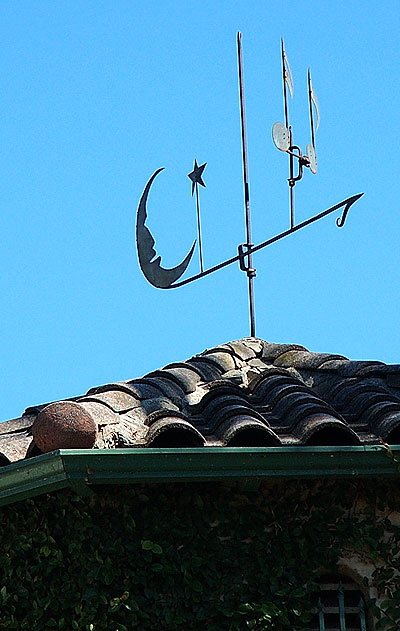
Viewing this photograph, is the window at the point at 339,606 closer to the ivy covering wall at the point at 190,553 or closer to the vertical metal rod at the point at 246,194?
the ivy covering wall at the point at 190,553

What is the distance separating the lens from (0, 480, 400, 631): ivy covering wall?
543 centimetres

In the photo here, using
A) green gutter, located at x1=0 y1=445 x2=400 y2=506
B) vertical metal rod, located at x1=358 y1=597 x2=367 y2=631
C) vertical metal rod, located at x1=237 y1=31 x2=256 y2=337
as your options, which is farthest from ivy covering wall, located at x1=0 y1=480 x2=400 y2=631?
vertical metal rod, located at x1=237 y1=31 x2=256 y2=337

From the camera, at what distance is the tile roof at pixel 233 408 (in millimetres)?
5336

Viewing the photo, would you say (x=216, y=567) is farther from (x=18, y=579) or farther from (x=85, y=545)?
(x=18, y=579)

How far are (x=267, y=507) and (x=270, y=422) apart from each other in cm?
44

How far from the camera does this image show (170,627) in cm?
538

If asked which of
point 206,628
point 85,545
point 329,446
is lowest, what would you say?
point 206,628

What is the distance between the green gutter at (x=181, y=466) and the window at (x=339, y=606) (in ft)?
2.19

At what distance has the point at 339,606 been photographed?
5656 millimetres

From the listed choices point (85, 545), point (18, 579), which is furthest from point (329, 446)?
point (18, 579)

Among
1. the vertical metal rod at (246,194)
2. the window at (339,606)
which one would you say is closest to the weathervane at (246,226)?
the vertical metal rod at (246,194)

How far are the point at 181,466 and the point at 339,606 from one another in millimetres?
1187

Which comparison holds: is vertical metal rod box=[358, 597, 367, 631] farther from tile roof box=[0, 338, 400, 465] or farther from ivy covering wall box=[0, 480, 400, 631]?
tile roof box=[0, 338, 400, 465]

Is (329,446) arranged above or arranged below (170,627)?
above
